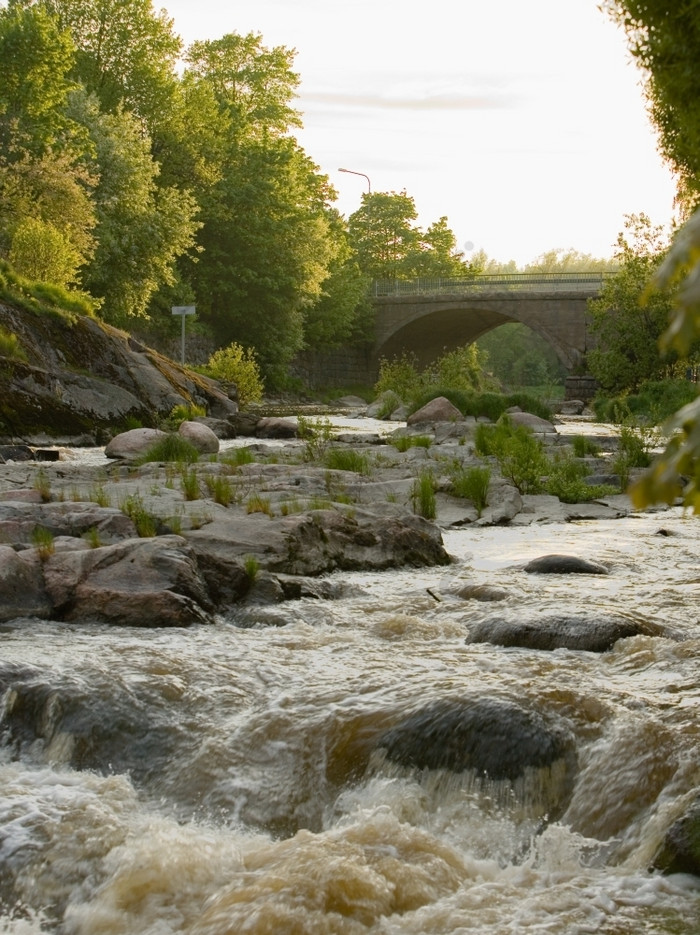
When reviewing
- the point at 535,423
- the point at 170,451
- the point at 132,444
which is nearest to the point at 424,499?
the point at 170,451

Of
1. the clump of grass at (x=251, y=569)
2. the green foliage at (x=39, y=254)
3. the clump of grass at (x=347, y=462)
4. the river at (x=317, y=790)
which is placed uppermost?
the green foliage at (x=39, y=254)

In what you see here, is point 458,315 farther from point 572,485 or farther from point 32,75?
point 572,485

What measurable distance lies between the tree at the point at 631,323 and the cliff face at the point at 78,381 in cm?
1782

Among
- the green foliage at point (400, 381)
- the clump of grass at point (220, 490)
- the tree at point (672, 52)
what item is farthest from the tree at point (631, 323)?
the clump of grass at point (220, 490)

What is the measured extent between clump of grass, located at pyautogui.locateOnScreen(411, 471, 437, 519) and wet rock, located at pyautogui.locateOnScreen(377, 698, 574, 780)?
6599 mm

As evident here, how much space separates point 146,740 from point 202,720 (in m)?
0.28

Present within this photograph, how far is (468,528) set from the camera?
11.2 m

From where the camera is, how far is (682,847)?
3.68m

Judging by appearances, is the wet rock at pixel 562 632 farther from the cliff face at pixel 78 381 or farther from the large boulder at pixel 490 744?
the cliff face at pixel 78 381

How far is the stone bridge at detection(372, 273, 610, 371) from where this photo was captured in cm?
5078

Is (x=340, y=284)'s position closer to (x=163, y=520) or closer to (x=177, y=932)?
(x=163, y=520)

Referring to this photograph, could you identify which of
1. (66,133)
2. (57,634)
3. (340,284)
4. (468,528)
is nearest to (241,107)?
(340,284)

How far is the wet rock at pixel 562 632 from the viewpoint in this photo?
6066 millimetres

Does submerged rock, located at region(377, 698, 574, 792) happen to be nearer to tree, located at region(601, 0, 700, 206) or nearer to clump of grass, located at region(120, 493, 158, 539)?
clump of grass, located at region(120, 493, 158, 539)
